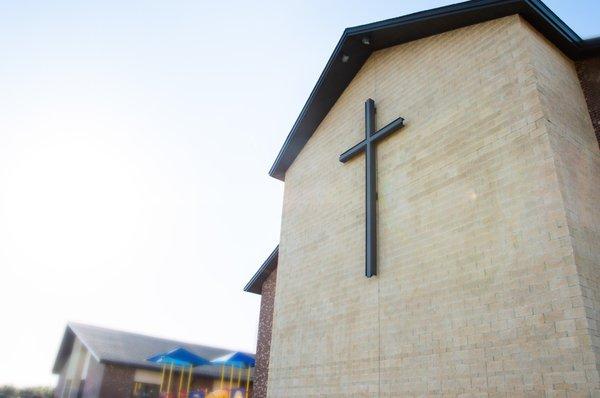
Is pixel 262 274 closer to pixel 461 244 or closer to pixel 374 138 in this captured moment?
pixel 374 138

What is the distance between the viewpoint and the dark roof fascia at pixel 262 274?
11.8 m

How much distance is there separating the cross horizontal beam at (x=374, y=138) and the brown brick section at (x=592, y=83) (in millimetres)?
2763

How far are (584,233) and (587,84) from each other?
3175mm

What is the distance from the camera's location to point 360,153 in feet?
28.4

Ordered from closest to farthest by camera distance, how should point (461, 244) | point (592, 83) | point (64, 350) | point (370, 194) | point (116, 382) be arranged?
point (461, 244) → point (592, 83) → point (370, 194) → point (116, 382) → point (64, 350)

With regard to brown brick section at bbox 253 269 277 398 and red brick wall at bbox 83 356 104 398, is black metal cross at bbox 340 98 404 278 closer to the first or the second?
brown brick section at bbox 253 269 277 398

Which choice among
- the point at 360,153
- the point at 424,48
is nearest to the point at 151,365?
the point at 360,153

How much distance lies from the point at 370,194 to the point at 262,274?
566 cm

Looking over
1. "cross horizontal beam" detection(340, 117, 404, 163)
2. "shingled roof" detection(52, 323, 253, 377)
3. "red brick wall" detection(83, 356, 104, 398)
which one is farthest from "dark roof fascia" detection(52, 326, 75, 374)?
"cross horizontal beam" detection(340, 117, 404, 163)

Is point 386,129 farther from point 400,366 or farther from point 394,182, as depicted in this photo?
point 400,366

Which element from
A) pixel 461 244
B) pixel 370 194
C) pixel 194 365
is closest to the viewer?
pixel 461 244

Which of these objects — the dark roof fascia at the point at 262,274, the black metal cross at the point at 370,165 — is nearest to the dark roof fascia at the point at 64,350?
the dark roof fascia at the point at 262,274

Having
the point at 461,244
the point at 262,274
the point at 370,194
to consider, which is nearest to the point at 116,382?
the point at 262,274

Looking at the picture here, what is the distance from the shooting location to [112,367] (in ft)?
65.0
